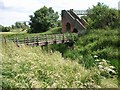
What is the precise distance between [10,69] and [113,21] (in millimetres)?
23582

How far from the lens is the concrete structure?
1574 inches

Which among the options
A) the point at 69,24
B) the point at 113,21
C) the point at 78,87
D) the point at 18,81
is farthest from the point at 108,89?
the point at 69,24

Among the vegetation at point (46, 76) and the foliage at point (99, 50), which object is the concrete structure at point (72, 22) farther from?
the vegetation at point (46, 76)

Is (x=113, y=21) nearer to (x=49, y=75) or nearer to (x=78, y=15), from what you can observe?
(x=78, y=15)

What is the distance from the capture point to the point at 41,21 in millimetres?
52875

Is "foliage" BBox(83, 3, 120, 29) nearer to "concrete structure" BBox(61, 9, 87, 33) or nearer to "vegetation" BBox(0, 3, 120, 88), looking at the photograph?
"concrete structure" BBox(61, 9, 87, 33)

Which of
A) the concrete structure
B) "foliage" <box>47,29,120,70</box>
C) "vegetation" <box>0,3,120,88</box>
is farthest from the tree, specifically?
"vegetation" <box>0,3,120,88</box>

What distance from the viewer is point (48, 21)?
54219mm

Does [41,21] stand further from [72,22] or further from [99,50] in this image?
[99,50]

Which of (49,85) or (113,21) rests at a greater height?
(113,21)

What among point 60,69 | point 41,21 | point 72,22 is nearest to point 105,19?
point 72,22

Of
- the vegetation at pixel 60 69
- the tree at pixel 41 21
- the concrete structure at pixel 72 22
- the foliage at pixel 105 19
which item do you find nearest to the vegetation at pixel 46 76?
the vegetation at pixel 60 69

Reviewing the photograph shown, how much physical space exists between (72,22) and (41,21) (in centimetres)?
1236

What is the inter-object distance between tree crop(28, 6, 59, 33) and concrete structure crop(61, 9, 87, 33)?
30.8ft
